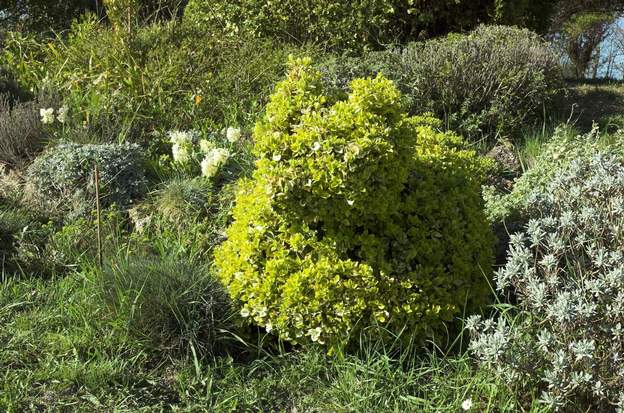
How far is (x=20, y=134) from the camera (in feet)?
19.5

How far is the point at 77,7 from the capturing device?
534 inches

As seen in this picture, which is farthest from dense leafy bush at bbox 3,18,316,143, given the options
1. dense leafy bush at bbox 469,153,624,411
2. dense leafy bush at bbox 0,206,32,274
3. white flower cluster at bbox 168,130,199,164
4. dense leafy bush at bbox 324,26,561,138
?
dense leafy bush at bbox 469,153,624,411

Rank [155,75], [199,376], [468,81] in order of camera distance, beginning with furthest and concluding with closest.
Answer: [155,75] → [468,81] → [199,376]

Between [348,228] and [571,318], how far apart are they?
1.11 m

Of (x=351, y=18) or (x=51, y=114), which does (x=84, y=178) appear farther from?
(x=351, y=18)

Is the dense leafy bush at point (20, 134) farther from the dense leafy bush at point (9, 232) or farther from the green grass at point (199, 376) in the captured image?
the green grass at point (199, 376)

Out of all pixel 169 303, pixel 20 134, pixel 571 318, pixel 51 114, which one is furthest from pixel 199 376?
pixel 20 134

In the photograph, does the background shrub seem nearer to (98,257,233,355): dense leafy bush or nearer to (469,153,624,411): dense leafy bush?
(98,257,233,355): dense leafy bush

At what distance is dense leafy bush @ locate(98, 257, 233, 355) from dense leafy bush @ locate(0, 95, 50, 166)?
8.02ft

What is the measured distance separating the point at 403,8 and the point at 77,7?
7560 mm

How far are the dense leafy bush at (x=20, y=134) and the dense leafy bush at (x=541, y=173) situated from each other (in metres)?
3.56

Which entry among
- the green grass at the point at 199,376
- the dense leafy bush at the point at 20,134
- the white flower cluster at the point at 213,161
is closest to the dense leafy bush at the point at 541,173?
the green grass at the point at 199,376

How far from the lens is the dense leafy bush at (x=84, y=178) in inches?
206

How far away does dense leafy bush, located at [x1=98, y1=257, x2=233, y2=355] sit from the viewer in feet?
12.1
